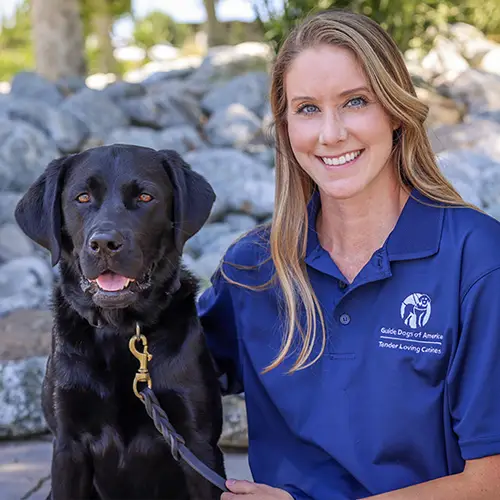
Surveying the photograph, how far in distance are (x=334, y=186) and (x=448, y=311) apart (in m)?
0.49

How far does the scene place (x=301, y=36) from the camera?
2.42m

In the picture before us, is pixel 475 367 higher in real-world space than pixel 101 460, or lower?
higher

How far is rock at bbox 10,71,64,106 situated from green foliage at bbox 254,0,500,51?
9.05 ft

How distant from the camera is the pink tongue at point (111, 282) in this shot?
8.02 feet

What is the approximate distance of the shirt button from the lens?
2.36m

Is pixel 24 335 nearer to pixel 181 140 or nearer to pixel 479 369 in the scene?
pixel 479 369

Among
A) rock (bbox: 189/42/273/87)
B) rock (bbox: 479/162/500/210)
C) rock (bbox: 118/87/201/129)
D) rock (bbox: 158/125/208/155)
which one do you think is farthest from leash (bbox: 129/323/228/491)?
rock (bbox: 189/42/273/87)

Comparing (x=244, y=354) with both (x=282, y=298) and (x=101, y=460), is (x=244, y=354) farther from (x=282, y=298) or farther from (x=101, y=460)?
(x=101, y=460)

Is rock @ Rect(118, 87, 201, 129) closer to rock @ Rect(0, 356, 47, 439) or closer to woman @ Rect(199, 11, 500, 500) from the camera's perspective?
rock @ Rect(0, 356, 47, 439)

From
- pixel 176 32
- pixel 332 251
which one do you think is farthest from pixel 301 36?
pixel 176 32

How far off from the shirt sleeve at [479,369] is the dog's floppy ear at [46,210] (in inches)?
49.9

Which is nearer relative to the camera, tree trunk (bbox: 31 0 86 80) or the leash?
the leash

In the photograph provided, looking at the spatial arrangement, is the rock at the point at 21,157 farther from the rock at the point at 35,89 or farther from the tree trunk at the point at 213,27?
the tree trunk at the point at 213,27

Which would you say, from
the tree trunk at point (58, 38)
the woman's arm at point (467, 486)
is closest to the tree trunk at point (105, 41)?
the tree trunk at point (58, 38)
